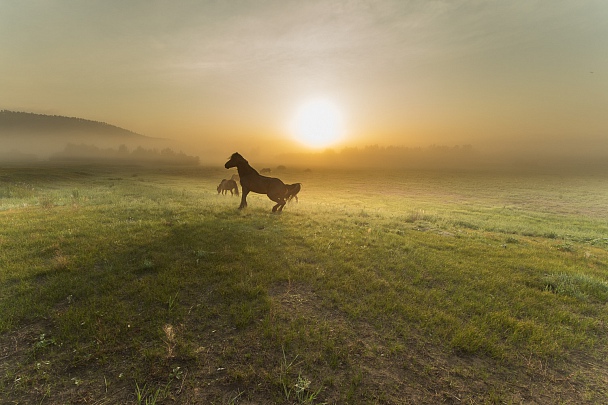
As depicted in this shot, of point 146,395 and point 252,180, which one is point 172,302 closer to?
point 146,395

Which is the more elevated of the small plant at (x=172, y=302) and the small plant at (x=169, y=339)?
the small plant at (x=172, y=302)

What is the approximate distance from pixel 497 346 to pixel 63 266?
431 inches

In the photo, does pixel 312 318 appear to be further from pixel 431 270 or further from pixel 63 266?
pixel 63 266

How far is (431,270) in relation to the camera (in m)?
8.70

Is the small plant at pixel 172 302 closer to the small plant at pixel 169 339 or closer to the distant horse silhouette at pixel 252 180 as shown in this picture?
the small plant at pixel 169 339

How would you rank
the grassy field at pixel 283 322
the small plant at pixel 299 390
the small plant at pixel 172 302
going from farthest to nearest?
1. the small plant at pixel 172 302
2. the grassy field at pixel 283 322
3. the small plant at pixel 299 390

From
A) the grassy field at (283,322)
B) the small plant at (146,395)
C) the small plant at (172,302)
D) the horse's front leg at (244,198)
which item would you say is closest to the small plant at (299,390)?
the grassy field at (283,322)

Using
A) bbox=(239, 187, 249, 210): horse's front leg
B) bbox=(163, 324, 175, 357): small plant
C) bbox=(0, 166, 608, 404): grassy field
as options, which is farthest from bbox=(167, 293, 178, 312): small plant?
bbox=(239, 187, 249, 210): horse's front leg

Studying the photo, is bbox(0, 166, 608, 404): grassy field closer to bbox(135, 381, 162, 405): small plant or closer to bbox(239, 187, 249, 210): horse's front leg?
bbox(135, 381, 162, 405): small plant

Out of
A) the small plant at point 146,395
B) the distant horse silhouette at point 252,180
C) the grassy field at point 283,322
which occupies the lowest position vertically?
the small plant at point 146,395

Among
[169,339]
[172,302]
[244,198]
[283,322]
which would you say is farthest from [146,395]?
[244,198]

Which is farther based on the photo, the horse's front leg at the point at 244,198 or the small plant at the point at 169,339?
the horse's front leg at the point at 244,198

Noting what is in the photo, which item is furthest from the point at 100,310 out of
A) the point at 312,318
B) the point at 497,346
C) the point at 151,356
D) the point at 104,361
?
the point at 497,346

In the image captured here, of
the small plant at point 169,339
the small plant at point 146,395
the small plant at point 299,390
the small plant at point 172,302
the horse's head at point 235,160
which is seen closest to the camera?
the small plant at point 146,395
